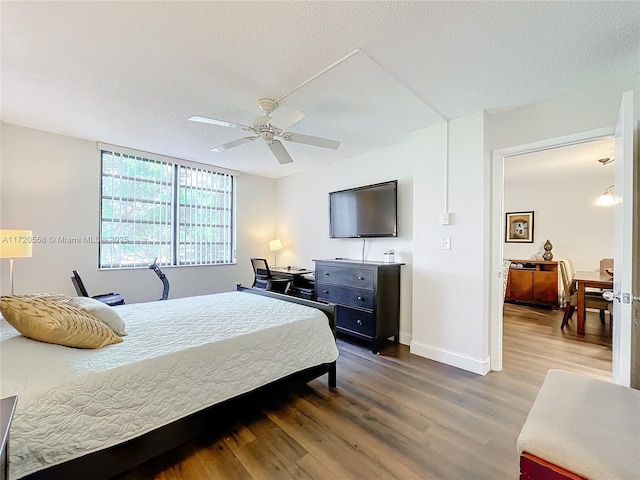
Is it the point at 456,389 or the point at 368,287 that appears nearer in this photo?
the point at 456,389

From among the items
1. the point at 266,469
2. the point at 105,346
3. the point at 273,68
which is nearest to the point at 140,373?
the point at 105,346

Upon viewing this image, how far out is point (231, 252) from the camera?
5.05 meters

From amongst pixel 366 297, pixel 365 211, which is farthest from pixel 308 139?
pixel 366 297

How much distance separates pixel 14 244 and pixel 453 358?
14.0 feet

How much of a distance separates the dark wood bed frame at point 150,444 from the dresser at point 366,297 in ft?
4.42

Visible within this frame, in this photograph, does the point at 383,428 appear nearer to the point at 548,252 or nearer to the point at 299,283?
the point at 299,283

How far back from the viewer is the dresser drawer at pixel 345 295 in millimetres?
3262

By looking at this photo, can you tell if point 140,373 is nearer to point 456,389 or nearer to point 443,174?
point 456,389

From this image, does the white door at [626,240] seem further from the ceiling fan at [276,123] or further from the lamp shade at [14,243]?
the lamp shade at [14,243]

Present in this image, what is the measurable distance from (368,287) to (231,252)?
111 inches

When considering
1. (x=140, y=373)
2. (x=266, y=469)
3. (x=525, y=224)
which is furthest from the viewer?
(x=525, y=224)

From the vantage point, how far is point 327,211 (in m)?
4.59

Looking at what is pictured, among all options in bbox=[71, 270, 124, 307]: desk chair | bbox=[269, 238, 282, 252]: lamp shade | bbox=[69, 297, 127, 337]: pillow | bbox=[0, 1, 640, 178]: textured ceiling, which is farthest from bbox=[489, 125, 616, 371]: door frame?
bbox=[71, 270, 124, 307]: desk chair

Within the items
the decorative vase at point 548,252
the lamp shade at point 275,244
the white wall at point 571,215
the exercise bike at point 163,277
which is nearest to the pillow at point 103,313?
the exercise bike at point 163,277
